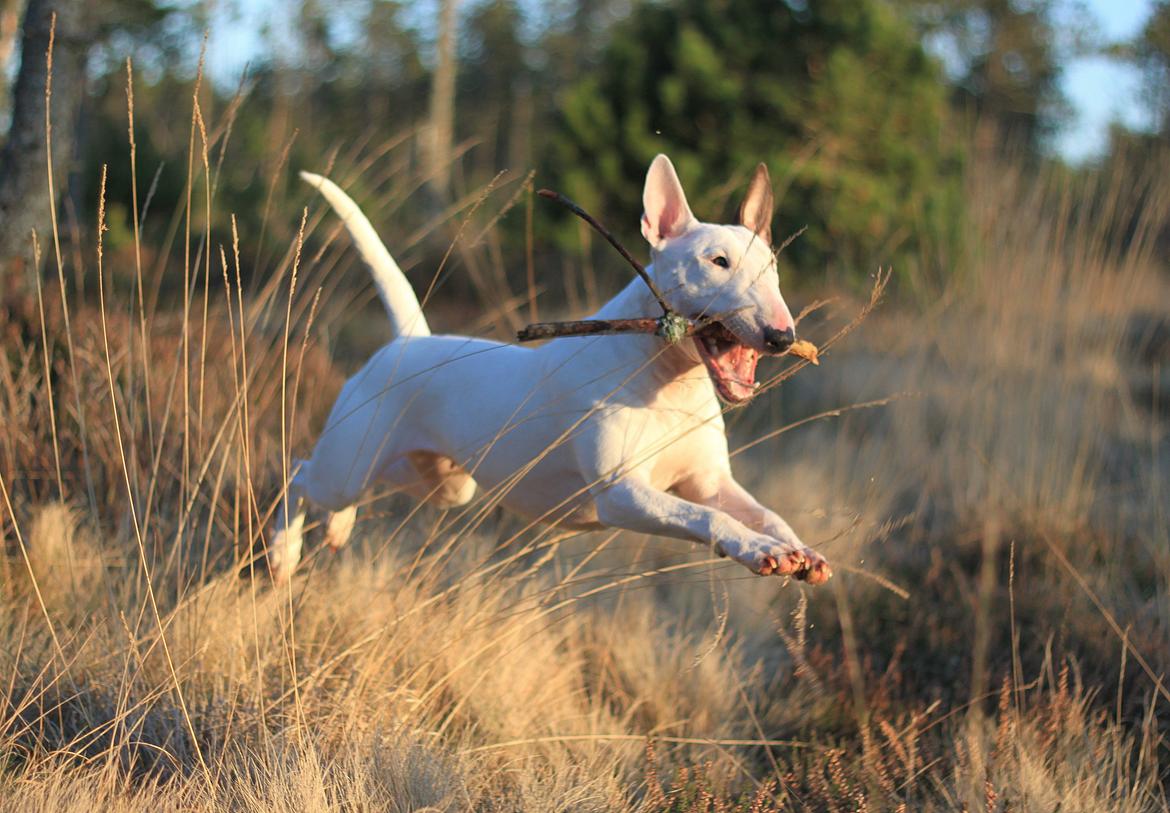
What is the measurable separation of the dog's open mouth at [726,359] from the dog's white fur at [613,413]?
2.3 inches

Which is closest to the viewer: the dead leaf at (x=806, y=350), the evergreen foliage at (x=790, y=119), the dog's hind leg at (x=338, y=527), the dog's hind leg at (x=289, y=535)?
the dead leaf at (x=806, y=350)

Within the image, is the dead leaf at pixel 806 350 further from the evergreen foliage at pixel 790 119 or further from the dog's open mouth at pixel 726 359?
the evergreen foliage at pixel 790 119

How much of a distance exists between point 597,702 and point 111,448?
77.2 inches

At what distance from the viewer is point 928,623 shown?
14.1 feet

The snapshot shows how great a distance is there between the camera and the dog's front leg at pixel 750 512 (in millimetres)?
2193

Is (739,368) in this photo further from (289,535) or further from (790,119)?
(790,119)

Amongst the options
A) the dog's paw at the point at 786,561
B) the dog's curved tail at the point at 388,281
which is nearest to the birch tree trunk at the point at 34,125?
the dog's curved tail at the point at 388,281

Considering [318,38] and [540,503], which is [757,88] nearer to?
[540,503]

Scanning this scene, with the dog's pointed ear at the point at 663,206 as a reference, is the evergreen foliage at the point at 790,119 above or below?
below

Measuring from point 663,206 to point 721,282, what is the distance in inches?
11.9

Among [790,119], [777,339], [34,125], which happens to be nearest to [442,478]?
[777,339]

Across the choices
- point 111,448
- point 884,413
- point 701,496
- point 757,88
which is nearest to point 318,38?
point 757,88

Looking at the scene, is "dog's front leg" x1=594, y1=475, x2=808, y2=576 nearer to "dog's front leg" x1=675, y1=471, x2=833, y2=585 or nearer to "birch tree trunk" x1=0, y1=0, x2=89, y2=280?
"dog's front leg" x1=675, y1=471, x2=833, y2=585

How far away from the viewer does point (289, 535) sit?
342cm
